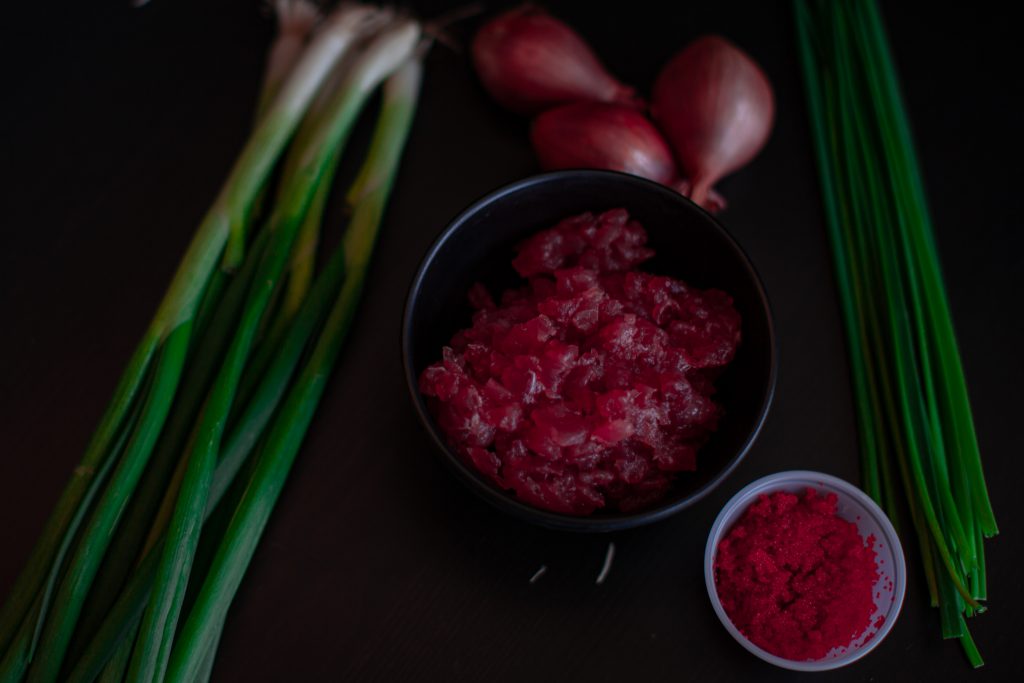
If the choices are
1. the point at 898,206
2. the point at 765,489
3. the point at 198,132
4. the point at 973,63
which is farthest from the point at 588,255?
the point at 973,63

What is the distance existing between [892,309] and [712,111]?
40 cm

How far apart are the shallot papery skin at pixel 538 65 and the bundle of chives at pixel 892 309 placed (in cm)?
35

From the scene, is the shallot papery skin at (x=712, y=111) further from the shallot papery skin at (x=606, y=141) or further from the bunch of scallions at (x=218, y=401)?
the bunch of scallions at (x=218, y=401)

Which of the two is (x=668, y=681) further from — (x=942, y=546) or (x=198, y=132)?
(x=198, y=132)

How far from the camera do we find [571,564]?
1156 mm

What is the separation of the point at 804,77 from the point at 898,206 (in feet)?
0.93

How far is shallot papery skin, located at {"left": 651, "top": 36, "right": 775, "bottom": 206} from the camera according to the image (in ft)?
4.18

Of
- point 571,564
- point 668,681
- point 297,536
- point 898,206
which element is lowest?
point 668,681

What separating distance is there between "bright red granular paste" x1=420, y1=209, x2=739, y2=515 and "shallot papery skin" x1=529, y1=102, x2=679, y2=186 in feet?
0.81

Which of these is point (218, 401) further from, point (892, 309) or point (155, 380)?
point (892, 309)

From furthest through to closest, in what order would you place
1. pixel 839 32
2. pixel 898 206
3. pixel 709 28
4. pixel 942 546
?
pixel 709 28 → pixel 839 32 → pixel 898 206 → pixel 942 546

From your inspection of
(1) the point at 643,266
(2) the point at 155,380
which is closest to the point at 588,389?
(1) the point at 643,266

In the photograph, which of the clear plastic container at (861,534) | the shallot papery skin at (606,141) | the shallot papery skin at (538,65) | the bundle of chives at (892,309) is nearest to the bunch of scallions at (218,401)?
the shallot papery skin at (538,65)

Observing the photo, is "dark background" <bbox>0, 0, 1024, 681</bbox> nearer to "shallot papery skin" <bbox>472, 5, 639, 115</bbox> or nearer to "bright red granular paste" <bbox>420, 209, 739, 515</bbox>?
"shallot papery skin" <bbox>472, 5, 639, 115</bbox>
